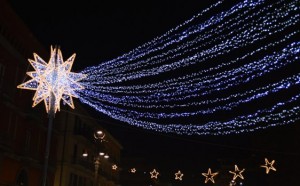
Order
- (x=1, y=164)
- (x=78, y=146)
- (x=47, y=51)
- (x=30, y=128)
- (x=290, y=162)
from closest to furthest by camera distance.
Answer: (x=1, y=164)
(x=30, y=128)
(x=47, y=51)
(x=290, y=162)
(x=78, y=146)

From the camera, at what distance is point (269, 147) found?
40.1 metres

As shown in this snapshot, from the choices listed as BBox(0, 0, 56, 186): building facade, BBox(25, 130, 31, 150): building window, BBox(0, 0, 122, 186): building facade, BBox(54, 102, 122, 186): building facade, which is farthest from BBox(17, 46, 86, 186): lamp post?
BBox(54, 102, 122, 186): building facade

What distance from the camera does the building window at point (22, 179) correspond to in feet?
88.4

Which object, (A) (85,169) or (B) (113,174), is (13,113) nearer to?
(A) (85,169)

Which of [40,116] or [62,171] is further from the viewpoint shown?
[62,171]

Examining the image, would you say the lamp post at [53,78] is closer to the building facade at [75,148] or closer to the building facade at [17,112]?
the building facade at [17,112]

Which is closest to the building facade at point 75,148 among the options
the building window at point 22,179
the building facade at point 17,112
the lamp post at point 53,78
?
the building facade at point 17,112

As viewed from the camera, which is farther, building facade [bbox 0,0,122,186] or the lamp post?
building facade [bbox 0,0,122,186]

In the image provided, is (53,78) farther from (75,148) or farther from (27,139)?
(75,148)

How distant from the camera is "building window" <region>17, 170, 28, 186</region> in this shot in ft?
88.4

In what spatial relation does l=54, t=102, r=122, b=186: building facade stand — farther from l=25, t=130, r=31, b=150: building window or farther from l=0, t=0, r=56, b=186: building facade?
l=25, t=130, r=31, b=150: building window

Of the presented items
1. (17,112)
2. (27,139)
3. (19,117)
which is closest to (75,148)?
(27,139)

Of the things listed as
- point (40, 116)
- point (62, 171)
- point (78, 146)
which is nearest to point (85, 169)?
point (78, 146)

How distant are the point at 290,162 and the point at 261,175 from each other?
26.3ft
